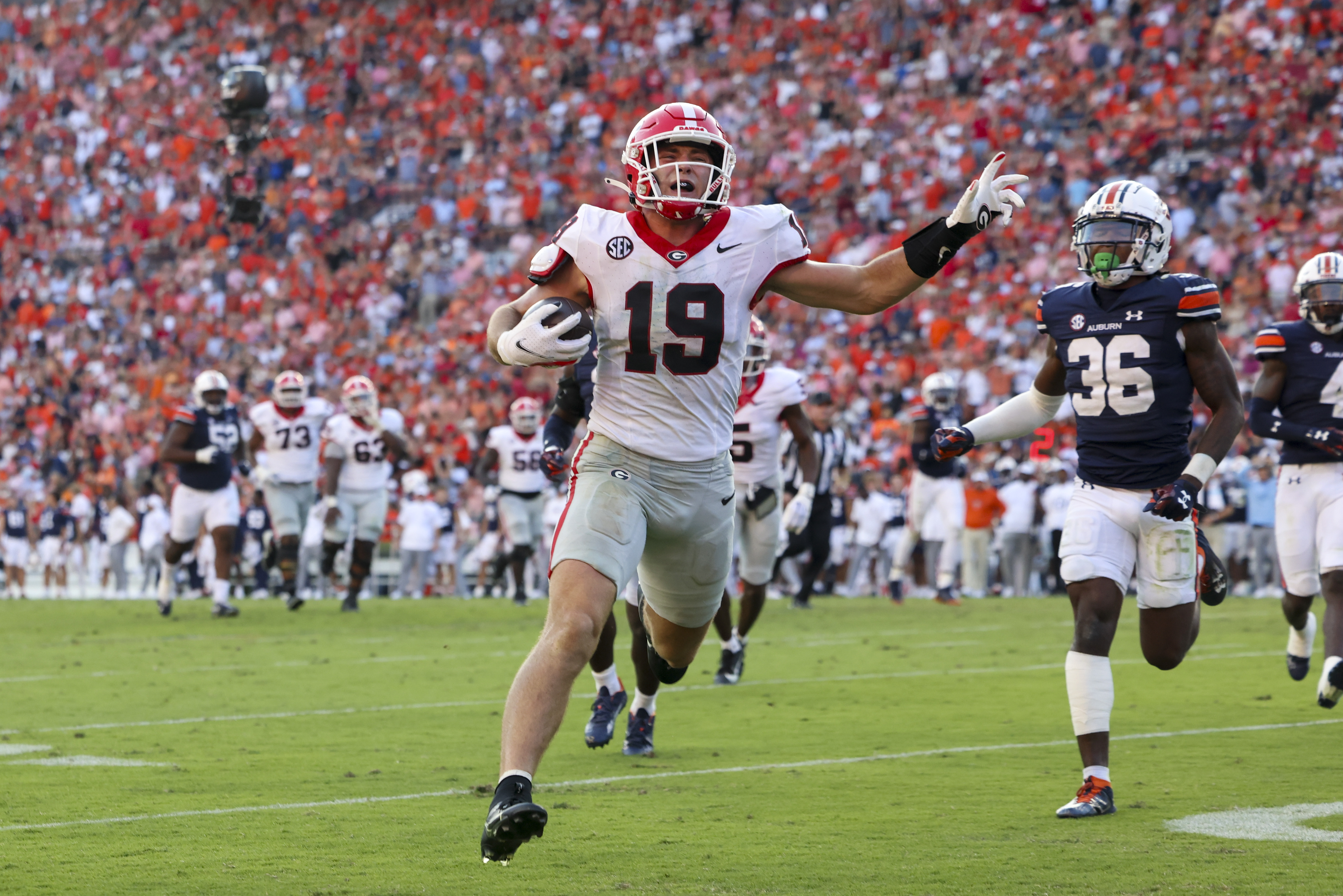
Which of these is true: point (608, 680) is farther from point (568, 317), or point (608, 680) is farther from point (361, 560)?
point (361, 560)

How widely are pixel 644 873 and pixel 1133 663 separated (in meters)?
6.38

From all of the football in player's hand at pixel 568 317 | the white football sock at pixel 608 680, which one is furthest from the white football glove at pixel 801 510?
the football in player's hand at pixel 568 317

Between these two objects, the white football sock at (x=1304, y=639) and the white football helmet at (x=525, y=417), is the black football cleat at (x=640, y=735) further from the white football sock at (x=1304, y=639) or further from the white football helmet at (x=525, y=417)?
the white football helmet at (x=525, y=417)

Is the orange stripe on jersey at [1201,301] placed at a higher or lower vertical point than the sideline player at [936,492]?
higher

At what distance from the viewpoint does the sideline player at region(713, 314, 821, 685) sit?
941cm

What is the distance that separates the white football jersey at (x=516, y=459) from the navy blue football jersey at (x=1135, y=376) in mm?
10185

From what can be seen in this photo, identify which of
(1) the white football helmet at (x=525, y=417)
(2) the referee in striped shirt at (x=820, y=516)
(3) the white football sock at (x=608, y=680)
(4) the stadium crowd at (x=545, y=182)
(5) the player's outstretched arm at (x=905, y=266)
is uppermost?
(4) the stadium crowd at (x=545, y=182)

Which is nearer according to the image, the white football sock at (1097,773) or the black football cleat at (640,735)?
the white football sock at (1097,773)

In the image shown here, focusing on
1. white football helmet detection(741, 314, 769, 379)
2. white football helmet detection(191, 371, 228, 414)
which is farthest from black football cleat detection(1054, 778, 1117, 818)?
white football helmet detection(191, 371, 228, 414)

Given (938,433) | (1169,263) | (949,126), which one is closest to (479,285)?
(949,126)

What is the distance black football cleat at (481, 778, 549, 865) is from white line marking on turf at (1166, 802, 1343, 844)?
2293 millimetres

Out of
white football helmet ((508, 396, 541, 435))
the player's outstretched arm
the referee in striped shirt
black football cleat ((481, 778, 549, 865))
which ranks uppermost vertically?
the player's outstretched arm

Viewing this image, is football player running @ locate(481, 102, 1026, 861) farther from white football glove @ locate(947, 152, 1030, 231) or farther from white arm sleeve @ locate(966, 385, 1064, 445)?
white arm sleeve @ locate(966, 385, 1064, 445)

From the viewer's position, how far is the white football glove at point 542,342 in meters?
4.11
